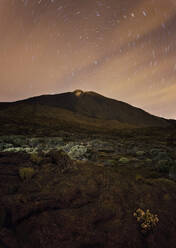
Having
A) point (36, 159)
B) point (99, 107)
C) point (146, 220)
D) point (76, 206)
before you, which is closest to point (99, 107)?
point (99, 107)

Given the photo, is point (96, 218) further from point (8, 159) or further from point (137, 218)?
point (8, 159)

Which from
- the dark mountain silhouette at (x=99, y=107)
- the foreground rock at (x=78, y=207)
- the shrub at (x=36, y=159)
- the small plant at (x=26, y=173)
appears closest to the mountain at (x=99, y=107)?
the dark mountain silhouette at (x=99, y=107)

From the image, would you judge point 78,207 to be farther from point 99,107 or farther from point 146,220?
point 99,107

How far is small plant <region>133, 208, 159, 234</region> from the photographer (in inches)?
169

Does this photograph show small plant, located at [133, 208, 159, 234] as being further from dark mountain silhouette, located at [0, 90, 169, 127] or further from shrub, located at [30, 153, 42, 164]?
dark mountain silhouette, located at [0, 90, 169, 127]

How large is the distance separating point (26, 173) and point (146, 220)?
459cm

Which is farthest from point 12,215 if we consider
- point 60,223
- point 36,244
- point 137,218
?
point 137,218

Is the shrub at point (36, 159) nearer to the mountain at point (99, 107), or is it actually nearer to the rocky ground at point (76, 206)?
the rocky ground at point (76, 206)

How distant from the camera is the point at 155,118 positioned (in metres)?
184

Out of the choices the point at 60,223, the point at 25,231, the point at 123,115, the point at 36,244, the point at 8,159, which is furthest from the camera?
the point at 123,115

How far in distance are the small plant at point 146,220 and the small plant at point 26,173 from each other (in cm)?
406

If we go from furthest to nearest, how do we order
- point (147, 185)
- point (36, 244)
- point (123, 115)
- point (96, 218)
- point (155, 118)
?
point (155, 118) → point (123, 115) → point (147, 185) → point (96, 218) → point (36, 244)

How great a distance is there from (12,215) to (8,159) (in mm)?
3800

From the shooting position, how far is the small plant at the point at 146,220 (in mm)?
4285
